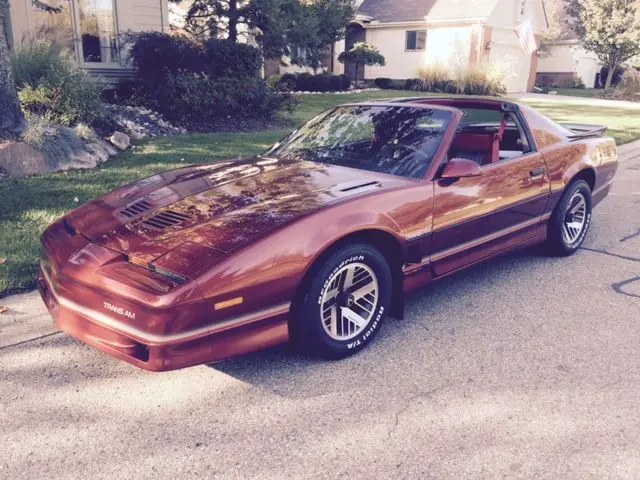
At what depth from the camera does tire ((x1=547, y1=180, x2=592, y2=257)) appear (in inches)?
197

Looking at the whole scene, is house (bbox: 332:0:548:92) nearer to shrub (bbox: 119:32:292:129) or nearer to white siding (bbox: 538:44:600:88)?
white siding (bbox: 538:44:600:88)

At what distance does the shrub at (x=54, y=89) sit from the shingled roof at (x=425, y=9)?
24070 millimetres

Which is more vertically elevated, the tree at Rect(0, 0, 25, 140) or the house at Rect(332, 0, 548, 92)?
the house at Rect(332, 0, 548, 92)

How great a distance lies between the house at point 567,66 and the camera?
4203 centimetres

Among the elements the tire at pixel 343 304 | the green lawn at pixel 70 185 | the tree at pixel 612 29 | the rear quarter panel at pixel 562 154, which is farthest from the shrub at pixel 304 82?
the tire at pixel 343 304

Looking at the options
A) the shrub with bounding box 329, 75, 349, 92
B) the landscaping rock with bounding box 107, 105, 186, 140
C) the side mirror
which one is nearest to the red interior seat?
the side mirror

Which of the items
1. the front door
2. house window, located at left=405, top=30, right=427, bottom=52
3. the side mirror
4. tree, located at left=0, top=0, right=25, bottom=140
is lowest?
the front door

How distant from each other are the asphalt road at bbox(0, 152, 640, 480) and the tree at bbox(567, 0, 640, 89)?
3399 centimetres

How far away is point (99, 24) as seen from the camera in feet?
46.2

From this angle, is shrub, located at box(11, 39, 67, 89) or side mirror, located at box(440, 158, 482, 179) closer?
side mirror, located at box(440, 158, 482, 179)

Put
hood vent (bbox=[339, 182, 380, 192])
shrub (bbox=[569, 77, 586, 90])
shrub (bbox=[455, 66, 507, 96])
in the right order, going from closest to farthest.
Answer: hood vent (bbox=[339, 182, 380, 192])
shrub (bbox=[455, 66, 507, 96])
shrub (bbox=[569, 77, 586, 90])

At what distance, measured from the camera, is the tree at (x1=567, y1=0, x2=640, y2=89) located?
32312mm

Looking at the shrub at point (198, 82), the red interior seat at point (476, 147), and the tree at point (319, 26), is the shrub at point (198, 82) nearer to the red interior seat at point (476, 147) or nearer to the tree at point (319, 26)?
the tree at point (319, 26)

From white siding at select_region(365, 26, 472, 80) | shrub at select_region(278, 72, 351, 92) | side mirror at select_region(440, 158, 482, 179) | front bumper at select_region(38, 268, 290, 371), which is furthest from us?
white siding at select_region(365, 26, 472, 80)
